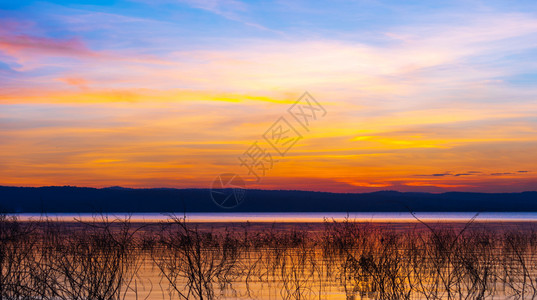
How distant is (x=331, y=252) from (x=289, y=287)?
284 inches

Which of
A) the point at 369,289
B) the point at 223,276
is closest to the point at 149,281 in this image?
the point at 223,276

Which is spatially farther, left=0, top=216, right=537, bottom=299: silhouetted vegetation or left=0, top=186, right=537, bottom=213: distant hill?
left=0, top=186, right=537, bottom=213: distant hill

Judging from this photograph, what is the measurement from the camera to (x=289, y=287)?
1453 centimetres

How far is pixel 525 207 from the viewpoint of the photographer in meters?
167

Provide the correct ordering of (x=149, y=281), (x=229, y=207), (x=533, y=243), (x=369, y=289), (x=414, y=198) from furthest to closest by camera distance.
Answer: (x=229, y=207)
(x=414, y=198)
(x=533, y=243)
(x=149, y=281)
(x=369, y=289)

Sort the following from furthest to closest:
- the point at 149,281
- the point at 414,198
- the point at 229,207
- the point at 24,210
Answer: the point at 229,207 → the point at 414,198 → the point at 24,210 → the point at 149,281

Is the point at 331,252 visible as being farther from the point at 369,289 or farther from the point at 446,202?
the point at 446,202

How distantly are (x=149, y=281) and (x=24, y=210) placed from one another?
140999 millimetres

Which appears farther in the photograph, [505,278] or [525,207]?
[525,207]

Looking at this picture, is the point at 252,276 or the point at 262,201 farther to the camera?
the point at 262,201

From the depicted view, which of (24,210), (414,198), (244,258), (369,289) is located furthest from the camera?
(414,198)

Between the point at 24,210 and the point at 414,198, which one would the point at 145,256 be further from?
the point at 414,198

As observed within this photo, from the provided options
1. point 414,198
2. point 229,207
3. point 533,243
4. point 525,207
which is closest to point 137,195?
point 229,207

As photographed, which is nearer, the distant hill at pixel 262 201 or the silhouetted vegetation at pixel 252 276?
the silhouetted vegetation at pixel 252 276
